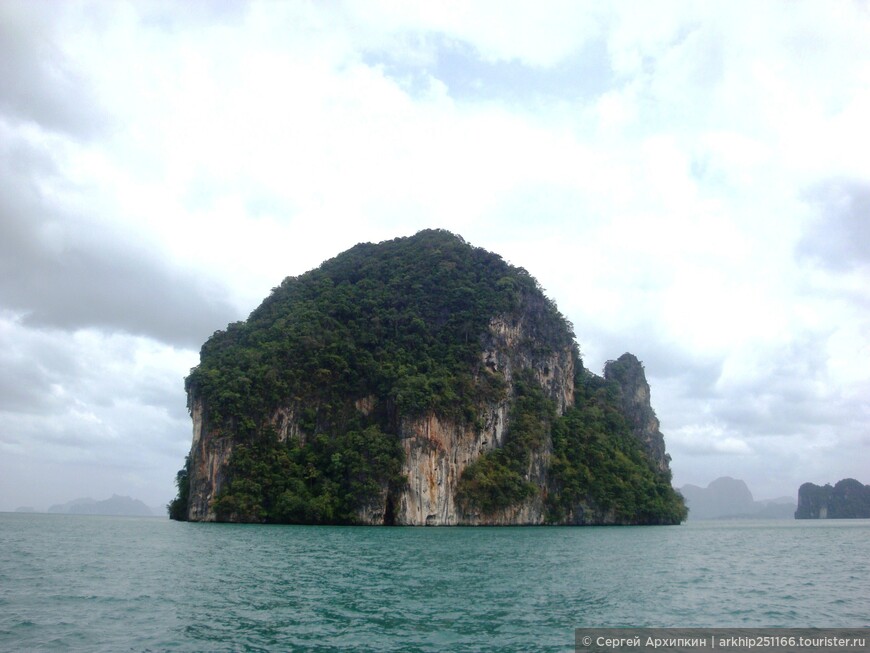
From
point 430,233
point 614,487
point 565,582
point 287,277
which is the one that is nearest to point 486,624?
point 565,582

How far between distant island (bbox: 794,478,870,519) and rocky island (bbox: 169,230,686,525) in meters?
97.7

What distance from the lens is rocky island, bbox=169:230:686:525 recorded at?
61375 millimetres

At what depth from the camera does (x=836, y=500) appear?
6161 inches

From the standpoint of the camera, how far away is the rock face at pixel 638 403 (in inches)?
3824

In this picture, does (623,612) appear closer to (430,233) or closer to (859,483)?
(430,233)

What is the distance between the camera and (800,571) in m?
27.8

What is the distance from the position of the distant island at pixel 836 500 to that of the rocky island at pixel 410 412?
9768 centimetres

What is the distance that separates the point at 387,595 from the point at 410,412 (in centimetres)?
4501

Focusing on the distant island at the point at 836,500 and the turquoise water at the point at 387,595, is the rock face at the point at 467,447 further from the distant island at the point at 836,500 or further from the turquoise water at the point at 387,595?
the distant island at the point at 836,500

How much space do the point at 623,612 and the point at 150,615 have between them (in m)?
12.5

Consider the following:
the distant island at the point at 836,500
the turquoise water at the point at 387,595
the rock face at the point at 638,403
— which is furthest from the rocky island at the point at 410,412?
the distant island at the point at 836,500

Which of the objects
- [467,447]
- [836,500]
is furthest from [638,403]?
[836,500]

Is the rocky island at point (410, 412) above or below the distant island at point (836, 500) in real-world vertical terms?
above

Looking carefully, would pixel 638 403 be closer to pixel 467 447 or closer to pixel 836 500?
pixel 467 447
